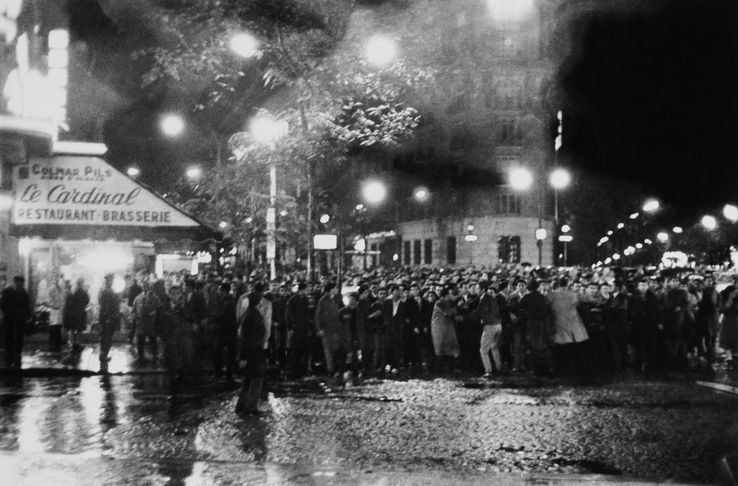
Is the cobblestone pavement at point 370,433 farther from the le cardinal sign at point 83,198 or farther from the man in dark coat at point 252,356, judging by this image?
the le cardinal sign at point 83,198

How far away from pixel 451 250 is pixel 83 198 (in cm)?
5179

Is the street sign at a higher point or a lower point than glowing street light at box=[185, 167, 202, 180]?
lower

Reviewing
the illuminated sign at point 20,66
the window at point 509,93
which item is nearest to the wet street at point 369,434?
the illuminated sign at point 20,66

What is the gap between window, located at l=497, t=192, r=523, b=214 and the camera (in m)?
66.6

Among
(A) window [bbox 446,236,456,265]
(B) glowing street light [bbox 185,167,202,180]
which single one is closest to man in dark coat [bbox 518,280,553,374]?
(B) glowing street light [bbox 185,167,202,180]

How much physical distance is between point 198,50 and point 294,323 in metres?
10.8

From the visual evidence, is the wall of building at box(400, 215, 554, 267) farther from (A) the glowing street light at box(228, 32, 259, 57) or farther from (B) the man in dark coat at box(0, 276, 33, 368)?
(B) the man in dark coat at box(0, 276, 33, 368)

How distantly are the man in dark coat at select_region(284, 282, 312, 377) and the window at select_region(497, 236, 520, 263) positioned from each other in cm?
5071

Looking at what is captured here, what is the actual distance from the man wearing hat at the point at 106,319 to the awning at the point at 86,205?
4.53 feet

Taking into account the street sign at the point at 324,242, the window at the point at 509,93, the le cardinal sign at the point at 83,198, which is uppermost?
the window at the point at 509,93

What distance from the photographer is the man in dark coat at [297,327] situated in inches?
660

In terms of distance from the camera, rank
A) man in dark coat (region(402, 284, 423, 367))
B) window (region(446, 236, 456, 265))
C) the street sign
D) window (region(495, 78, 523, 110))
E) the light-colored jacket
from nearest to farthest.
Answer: the light-colored jacket, man in dark coat (region(402, 284, 423, 367)), the street sign, window (region(495, 78, 523, 110)), window (region(446, 236, 456, 265))

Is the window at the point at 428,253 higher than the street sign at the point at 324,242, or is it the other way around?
the window at the point at 428,253

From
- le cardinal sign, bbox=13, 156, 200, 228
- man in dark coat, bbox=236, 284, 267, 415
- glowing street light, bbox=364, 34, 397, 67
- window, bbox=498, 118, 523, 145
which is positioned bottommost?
man in dark coat, bbox=236, 284, 267, 415
